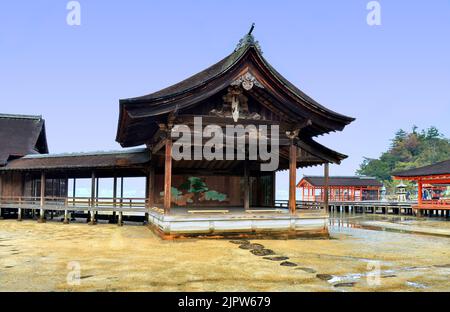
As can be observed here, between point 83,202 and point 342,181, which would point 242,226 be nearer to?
point 83,202

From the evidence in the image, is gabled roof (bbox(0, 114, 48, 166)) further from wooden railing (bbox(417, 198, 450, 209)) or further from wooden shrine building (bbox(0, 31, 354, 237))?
wooden railing (bbox(417, 198, 450, 209))

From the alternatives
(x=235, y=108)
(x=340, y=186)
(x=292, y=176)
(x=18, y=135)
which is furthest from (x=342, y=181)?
(x=235, y=108)

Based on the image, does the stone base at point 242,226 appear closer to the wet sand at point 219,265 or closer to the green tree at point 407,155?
the wet sand at point 219,265

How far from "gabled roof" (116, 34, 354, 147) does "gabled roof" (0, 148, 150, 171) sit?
4.18 meters

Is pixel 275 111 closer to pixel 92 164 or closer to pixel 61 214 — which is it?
pixel 92 164

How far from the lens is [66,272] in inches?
350

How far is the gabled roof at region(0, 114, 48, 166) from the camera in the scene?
1036 inches

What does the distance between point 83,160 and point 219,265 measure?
627 inches

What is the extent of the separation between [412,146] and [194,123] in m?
97.4

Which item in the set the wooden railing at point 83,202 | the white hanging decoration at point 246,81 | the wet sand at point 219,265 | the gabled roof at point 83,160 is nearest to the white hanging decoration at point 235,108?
the white hanging decoration at point 246,81

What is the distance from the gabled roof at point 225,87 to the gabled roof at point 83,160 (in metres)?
4.18

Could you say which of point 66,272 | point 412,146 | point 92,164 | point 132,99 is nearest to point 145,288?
point 66,272

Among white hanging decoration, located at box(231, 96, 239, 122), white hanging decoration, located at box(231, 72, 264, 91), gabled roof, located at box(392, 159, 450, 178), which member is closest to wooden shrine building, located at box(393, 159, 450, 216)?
gabled roof, located at box(392, 159, 450, 178)

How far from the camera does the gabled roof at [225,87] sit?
47.0 feet
